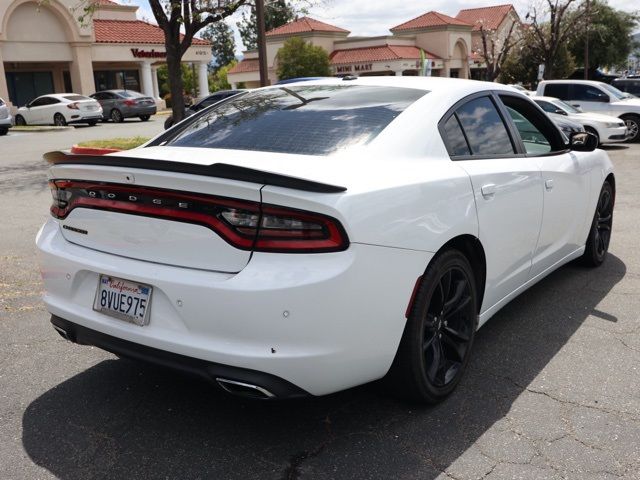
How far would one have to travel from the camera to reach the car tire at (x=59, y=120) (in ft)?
89.6

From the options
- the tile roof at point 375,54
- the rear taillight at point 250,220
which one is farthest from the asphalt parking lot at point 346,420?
the tile roof at point 375,54

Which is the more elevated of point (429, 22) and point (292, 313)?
point (429, 22)

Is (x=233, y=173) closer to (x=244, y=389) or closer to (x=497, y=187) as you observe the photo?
(x=244, y=389)

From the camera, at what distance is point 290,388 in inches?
104

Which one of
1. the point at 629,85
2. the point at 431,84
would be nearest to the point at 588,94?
the point at 629,85

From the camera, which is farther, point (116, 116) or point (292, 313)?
point (116, 116)

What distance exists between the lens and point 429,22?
51.3 m

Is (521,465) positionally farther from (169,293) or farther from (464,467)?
(169,293)

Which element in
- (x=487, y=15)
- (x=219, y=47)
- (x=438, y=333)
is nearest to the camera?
(x=438, y=333)

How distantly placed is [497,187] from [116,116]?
29031 mm

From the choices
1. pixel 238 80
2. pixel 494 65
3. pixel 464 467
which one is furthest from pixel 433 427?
pixel 238 80

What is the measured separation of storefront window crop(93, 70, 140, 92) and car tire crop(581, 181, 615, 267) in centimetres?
3852

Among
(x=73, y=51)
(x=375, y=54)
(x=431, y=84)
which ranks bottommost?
(x=431, y=84)

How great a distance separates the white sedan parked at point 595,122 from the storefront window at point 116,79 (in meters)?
30.5
